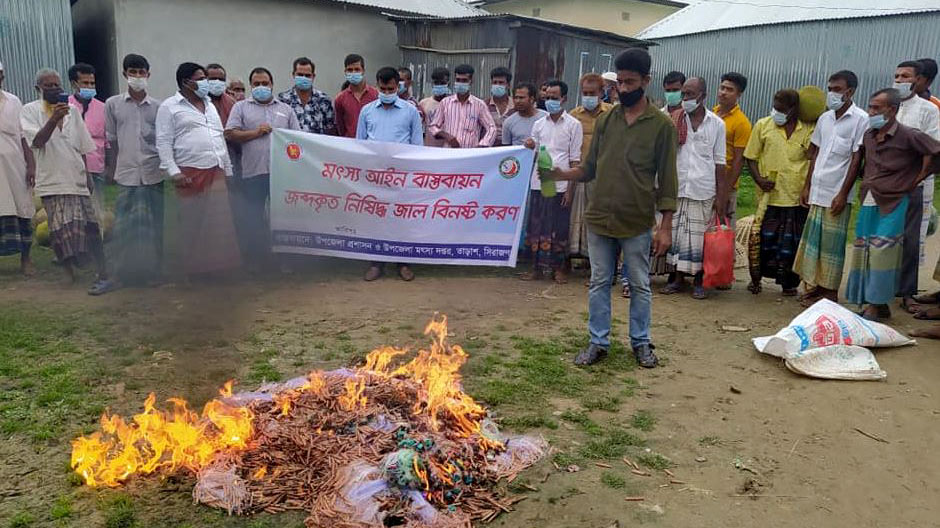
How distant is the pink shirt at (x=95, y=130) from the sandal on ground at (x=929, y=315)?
8.49 meters

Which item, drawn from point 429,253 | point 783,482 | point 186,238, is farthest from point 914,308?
point 186,238

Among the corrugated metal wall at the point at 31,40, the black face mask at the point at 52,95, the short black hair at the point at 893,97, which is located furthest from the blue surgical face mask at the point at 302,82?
the corrugated metal wall at the point at 31,40

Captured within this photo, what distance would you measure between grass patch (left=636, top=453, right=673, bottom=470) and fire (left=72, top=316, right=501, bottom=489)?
30.6 inches

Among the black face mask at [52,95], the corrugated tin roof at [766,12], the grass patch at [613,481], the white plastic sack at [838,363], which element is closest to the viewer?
the grass patch at [613,481]

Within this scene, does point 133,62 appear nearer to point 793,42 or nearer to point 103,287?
point 103,287

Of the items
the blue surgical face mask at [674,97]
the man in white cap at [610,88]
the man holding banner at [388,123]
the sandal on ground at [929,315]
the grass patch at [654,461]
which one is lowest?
the grass patch at [654,461]

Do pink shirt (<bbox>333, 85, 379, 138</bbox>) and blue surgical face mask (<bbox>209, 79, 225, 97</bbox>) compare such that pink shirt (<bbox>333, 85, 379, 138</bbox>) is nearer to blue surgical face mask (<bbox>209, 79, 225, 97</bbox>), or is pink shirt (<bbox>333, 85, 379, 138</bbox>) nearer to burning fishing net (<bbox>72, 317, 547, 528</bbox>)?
blue surgical face mask (<bbox>209, 79, 225, 97</bbox>)

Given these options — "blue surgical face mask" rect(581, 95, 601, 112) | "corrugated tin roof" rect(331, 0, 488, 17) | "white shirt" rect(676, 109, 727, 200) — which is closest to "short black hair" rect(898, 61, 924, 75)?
"white shirt" rect(676, 109, 727, 200)

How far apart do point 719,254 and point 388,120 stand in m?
3.66

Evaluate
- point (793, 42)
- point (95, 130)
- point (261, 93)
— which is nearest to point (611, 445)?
point (261, 93)

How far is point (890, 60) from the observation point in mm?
16219

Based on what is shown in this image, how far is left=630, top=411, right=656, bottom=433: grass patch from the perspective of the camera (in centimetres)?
411

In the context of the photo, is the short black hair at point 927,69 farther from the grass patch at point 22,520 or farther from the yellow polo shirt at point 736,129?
the grass patch at point 22,520

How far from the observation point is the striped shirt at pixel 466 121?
8.02 meters
